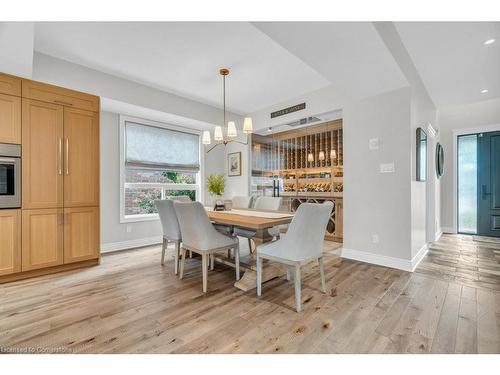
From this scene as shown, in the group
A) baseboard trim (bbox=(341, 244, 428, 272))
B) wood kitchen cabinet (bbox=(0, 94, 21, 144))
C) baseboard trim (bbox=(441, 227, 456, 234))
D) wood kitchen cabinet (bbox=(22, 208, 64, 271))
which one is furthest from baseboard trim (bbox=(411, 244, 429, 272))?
wood kitchen cabinet (bbox=(0, 94, 21, 144))

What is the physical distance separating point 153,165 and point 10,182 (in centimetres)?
208

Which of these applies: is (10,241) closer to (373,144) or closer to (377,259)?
(377,259)

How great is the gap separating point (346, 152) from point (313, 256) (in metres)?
2.01

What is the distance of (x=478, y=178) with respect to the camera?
494 centimetres

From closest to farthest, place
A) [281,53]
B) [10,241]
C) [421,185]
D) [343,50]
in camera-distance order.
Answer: [343,50], [10,241], [281,53], [421,185]

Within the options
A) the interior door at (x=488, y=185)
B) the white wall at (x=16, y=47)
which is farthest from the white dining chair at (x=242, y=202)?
the interior door at (x=488, y=185)

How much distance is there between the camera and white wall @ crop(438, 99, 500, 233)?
493 cm

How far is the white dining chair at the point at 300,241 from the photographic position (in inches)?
78.7

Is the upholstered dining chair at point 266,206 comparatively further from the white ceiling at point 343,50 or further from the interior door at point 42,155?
the interior door at point 42,155

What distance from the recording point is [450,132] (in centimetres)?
522

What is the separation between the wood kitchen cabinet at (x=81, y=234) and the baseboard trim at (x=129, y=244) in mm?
754

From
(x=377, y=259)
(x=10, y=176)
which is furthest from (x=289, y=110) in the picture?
(x=10, y=176)

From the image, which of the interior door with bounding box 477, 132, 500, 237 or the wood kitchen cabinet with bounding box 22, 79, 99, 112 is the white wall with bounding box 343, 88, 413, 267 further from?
the wood kitchen cabinet with bounding box 22, 79, 99, 112
